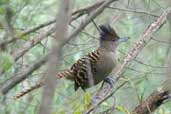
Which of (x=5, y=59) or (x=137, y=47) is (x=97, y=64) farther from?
(x=5, y=59)

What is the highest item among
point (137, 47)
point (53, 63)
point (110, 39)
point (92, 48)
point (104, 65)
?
point (53, 63)

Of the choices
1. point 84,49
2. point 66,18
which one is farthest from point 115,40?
point 66,18

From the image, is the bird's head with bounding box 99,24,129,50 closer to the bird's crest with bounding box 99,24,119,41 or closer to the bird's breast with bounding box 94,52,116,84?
the bird's crest with bounding box 99,24,119,41

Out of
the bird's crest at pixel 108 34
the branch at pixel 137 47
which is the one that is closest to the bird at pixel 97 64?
the bird's crest at pixel 108 34

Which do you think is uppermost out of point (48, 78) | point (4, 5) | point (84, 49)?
point (48, 78)

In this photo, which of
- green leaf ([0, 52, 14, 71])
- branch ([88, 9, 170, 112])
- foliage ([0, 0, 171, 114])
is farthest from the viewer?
foliage ([0, 0, 171, 114])

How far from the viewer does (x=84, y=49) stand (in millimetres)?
4324

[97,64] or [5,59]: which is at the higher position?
[5,59]

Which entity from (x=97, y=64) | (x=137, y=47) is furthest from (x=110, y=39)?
(x=137, y=47)

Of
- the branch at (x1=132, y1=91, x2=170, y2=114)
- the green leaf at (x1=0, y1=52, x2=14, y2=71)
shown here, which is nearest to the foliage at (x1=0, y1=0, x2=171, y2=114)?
the branch at (x1=132, y1=91, x2=170, y2=114)

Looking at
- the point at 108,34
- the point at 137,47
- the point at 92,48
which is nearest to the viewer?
the point at 137,47

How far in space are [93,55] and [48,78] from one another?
3.12 m

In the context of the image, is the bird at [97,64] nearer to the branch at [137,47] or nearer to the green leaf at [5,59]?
the branch at [137,47]

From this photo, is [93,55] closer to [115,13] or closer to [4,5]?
[115,13]
